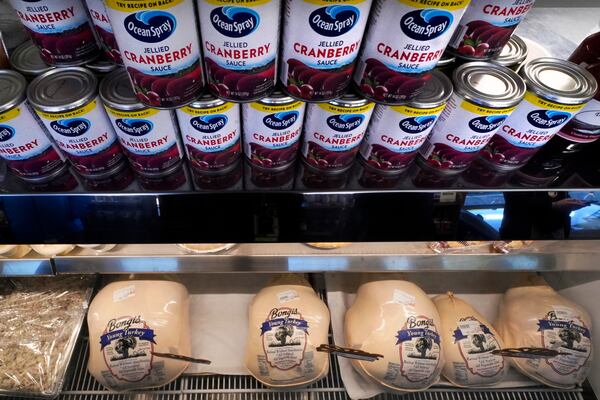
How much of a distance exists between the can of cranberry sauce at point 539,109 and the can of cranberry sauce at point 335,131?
276mm

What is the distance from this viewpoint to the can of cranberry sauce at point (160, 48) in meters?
0.60

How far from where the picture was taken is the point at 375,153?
33.4 inches

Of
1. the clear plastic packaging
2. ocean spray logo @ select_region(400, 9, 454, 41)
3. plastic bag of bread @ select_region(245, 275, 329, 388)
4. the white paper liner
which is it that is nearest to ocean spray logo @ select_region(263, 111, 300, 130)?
ocean spray logo @ select_region(400, 9, 454, 41)

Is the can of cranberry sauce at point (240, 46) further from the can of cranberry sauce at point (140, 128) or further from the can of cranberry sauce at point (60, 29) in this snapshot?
the can of cranberry sauce at point (60, 29)

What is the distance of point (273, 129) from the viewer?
782 mm

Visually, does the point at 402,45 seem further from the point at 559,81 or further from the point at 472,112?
the point at 559,81

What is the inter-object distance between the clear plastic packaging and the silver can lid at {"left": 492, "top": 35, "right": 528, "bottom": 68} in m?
1.21

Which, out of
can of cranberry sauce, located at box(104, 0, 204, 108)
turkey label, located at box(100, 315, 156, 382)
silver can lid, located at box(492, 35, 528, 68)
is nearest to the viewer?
can of cranberry sauce, located at box(104, 0, 204, 108)

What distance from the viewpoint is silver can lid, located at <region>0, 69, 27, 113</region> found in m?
0.69

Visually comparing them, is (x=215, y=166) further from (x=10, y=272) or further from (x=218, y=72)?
(x=10, y=272)

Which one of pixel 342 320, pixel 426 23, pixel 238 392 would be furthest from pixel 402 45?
pixel 238 392

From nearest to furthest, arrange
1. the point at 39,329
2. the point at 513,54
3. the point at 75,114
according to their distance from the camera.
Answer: the point at 75,114, the point at 513,54, the point at 39,329

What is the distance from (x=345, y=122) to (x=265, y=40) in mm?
208

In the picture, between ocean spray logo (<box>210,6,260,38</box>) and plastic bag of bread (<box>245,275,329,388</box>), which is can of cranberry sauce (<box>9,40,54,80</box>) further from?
plastic bag of bread (<box>245,275,329,388</box>)
